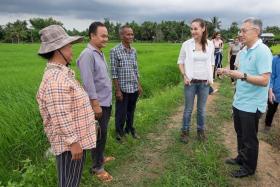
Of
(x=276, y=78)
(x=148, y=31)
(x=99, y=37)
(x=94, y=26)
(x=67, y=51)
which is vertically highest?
(x=148, y=31)

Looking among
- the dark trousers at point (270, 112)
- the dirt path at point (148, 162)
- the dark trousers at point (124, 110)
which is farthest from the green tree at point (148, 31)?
the dark trousers at point (124, 110)

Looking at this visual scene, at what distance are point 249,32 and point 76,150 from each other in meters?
2.19

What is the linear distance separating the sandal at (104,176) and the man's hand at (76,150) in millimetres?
1331

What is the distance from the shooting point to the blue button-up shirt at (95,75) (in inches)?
131

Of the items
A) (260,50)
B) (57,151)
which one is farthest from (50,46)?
(260,50)

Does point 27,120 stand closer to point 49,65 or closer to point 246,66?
point 49,65

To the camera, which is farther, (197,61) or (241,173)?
(197,61)

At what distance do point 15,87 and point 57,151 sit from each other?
362 cm

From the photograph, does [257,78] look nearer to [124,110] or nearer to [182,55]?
[182,55]

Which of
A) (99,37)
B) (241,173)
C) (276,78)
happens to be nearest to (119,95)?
(99,37)

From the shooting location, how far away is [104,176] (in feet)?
12.3

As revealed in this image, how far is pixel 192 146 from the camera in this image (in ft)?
15.6

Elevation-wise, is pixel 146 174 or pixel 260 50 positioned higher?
pixel 260 50

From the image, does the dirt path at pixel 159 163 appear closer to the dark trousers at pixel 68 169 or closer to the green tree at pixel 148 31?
the dark trousers at pixel 68 169
